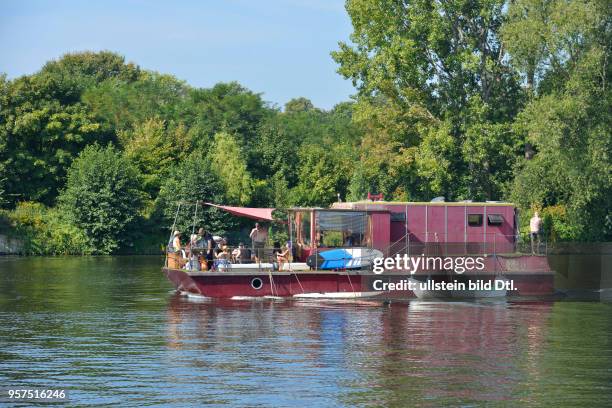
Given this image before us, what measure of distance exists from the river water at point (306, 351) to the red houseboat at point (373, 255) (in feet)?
3.01

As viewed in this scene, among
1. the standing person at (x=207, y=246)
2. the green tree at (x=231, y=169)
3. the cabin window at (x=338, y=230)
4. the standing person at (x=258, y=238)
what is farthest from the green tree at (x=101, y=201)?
the cabin window at (x=338, y=230)

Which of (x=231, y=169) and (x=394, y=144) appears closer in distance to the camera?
(x=394, y=144)

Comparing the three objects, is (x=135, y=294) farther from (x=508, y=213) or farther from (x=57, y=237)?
(x=57, y=237)

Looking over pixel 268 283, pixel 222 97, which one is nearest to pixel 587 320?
pixel 268 283

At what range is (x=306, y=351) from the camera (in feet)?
89.7

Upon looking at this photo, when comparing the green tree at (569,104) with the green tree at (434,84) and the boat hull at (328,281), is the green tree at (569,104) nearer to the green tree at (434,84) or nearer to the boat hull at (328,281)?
the green tree at (434,84)

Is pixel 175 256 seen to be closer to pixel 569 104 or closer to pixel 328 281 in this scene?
pixel 328 281

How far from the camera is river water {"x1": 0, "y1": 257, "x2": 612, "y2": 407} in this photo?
22.4m

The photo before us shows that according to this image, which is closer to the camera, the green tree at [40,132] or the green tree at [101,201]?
the green tree at [101,201]

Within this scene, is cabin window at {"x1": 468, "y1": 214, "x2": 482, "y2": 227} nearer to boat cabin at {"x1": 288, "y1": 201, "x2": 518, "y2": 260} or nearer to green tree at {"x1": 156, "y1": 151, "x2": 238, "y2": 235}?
boat cabin at {"x1": 288, "y1": 201, "x2": 518, "y2": 260}

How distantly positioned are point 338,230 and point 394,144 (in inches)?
1248

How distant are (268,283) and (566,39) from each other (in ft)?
94.4

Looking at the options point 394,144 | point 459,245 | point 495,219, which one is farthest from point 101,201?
point 459,245

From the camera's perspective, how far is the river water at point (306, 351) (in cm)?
2239
